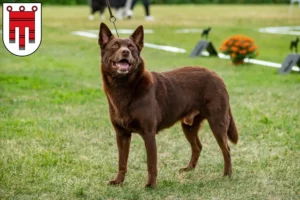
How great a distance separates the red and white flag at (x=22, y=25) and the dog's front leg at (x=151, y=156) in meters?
1.42

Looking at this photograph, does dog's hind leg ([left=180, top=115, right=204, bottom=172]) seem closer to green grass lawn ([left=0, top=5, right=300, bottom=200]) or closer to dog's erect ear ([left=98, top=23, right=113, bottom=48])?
green grass lawn ([left=0, top=5, right=300, bottom=200])

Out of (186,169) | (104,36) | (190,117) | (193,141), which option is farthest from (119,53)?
(186,169)

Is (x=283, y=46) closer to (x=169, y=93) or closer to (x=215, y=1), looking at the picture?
(x=169, y=93)

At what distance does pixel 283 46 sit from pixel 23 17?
1756 centimetres

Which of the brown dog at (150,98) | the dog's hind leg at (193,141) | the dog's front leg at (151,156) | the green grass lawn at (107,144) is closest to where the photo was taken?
the brown dog at (150,98)

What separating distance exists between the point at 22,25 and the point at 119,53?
3.41ft

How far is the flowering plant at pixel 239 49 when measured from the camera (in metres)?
17.6

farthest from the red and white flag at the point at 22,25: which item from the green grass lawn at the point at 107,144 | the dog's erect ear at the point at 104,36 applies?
the green grass lawn at the point at 107,144

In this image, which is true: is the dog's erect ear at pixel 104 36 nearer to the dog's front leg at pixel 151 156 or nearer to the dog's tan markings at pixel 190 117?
the dog's front leg at pixel 151 156

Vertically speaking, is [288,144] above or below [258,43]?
above

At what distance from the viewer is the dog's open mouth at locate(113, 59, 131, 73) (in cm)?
622

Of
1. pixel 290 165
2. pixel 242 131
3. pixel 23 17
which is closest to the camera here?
pixel 23 17

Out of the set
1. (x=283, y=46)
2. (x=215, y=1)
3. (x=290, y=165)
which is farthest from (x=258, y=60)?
(x=215, y=1)

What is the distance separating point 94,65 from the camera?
18.2 meters
